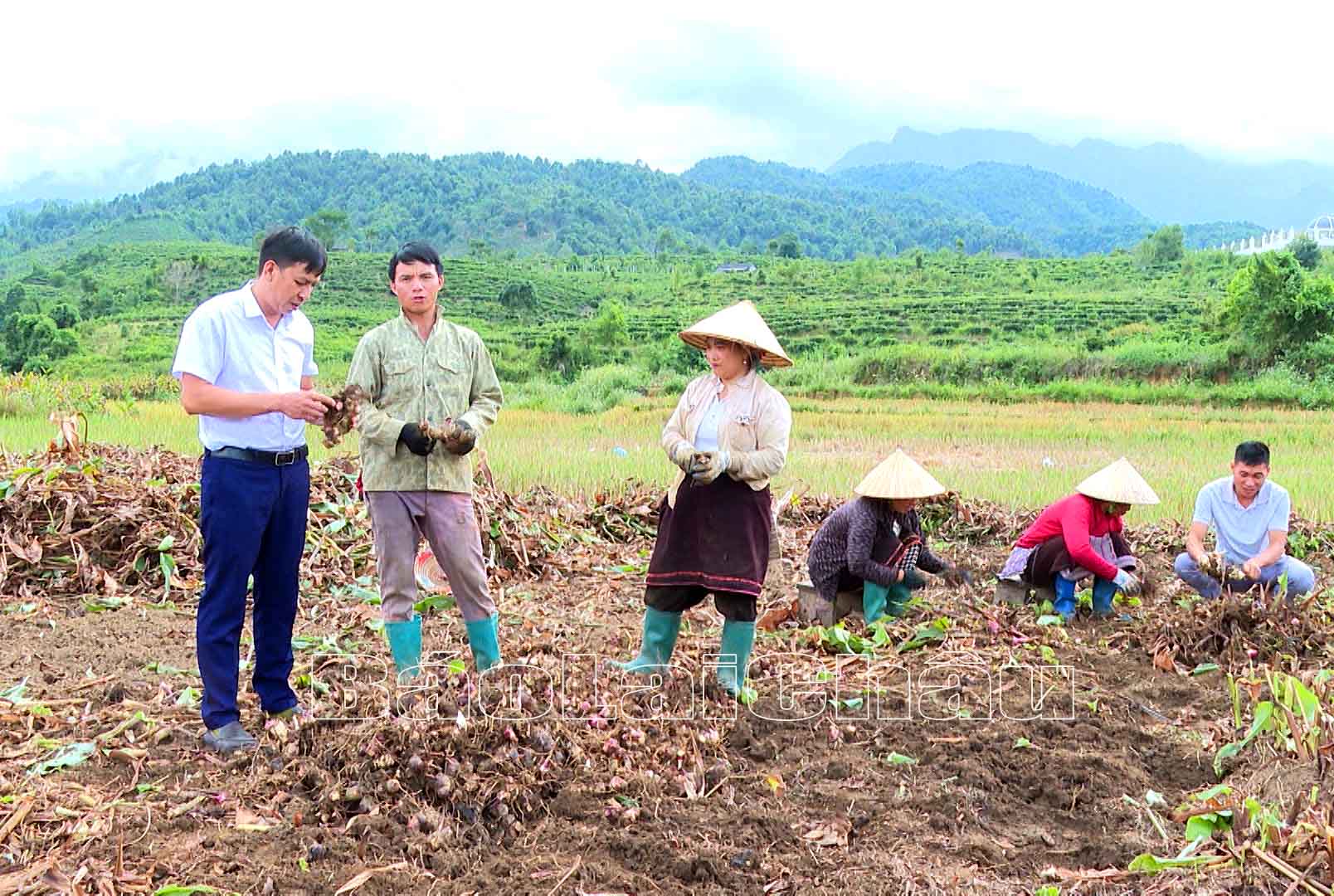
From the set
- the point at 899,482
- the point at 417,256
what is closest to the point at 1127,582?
the point at 899,482

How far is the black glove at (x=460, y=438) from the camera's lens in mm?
3736

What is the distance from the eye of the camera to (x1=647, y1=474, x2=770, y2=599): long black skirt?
390 centimetres

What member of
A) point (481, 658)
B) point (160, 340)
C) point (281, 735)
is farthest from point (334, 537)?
point (160, 340)

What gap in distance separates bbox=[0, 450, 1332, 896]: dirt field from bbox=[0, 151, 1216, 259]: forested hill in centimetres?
6950

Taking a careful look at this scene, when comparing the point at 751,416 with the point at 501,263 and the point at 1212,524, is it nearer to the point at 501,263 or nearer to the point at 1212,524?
the point at 1212,524

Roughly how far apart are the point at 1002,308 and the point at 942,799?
125 ft

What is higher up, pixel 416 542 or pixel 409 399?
pixel 409 399

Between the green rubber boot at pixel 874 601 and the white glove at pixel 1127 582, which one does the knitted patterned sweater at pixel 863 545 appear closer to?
the green rubber boot at pixel 874 601

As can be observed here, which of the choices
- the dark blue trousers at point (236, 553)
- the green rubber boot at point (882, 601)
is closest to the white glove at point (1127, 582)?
the green rubber boot at point (882, 601)

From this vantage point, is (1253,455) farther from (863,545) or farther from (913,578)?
(863,545)

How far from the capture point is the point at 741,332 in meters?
3.84

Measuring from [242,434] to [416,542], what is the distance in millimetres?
788

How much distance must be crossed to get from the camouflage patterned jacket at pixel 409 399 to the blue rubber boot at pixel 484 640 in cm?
50

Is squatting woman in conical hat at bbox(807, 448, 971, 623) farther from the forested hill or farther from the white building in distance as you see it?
the forested hill
